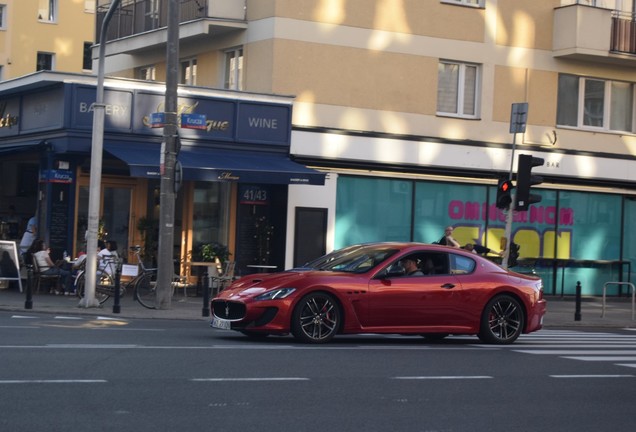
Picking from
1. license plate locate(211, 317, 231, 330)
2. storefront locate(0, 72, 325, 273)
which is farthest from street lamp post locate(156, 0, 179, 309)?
license plate locate(211, 317, 231, 330)

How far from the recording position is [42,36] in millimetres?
58250

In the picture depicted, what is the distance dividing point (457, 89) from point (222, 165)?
807 centimetres

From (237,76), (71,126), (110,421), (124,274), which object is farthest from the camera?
(237,76)

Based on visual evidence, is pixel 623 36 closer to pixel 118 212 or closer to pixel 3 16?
pixel 118 212

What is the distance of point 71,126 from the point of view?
88.2 feet

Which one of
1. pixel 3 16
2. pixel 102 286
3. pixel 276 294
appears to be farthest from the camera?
pixel 3 16

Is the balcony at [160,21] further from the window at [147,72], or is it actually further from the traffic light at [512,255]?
the traffic light at [512,255]

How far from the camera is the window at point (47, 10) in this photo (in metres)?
58.5

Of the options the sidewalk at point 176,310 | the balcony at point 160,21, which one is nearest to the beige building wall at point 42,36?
the balcony at point 160,21

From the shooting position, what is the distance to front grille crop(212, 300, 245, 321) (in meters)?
15.8

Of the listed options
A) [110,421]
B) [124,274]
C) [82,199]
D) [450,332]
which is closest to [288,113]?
[82,199]

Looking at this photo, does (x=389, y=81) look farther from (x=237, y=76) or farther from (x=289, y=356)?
(x=289, y=356)

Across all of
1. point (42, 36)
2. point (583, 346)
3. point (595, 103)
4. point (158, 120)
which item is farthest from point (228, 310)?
point (42, 36)

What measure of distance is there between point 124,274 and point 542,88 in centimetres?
1492
